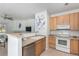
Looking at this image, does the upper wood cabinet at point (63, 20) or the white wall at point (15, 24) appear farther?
the upper wood cabinet at point (63, 20)

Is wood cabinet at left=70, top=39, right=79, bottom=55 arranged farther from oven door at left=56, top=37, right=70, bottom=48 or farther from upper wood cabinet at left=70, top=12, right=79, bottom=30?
upper wood cabinet at left=70, top=12, right=79, bottom=30

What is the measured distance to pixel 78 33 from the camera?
3.58 metres

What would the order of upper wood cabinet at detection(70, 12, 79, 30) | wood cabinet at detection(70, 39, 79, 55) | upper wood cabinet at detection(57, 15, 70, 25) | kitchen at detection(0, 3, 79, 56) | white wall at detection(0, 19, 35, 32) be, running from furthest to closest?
upper wood cabinet at detection(57, 15, 70, 25), upper wood cabinet at detection(70, 12, 79, 30), wood cabinet at detection(70, 39, 79, 55), white wall at detection(0, 19, 35, 32), kitchen at detection(0, 3, 79, 56)

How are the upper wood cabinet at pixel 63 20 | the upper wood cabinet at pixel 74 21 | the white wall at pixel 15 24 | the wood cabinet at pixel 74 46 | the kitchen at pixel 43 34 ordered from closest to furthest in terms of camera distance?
the kitchen at pixel 43 34 → the white wall at pixel 15 24 → the wood cabinet at pixel 74 46 → the upper wood cabinet at pixel 74 21 → the upper wood cabinet at pixel 63 20

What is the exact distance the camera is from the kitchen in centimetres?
161

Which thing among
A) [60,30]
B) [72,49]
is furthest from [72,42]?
[60,30]

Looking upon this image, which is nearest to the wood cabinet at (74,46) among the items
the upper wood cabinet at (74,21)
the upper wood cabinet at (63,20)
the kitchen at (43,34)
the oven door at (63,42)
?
the kitchen at (43,34)

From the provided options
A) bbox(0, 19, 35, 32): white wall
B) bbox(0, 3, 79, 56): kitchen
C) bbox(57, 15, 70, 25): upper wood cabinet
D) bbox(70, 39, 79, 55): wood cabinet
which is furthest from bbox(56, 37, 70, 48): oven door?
bbox(0, 19, 35, 32): white wall

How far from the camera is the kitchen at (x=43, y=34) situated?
5.29 feet

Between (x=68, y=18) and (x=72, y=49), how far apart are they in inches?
45.3

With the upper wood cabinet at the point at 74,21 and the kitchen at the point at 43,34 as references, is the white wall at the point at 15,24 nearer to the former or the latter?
the kitchen at the point at 43,34

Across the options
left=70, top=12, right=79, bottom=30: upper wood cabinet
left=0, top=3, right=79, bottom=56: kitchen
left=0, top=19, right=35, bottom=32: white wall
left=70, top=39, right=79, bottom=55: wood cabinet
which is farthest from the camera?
left=70, top=12, right=79, bottom=30: upper wood cabinet

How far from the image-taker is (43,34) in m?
2.62

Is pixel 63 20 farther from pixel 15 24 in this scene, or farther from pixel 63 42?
pixel 15 24
